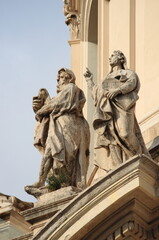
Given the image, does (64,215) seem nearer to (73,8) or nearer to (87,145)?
(87,145)

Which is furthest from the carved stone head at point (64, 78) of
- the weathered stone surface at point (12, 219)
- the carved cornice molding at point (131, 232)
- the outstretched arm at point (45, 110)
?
the carved cornice molding at point (131, 232)

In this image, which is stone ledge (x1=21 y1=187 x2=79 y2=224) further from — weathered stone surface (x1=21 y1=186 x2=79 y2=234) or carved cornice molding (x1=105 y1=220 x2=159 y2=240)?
carved cornice molding (x1=105 y1=220 x2=159 y2=240)

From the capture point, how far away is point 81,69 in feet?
79.7

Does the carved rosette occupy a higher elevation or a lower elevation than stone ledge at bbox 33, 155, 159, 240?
higher

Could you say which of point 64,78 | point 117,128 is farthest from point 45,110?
point 117,128

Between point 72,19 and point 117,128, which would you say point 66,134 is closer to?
point 117,128

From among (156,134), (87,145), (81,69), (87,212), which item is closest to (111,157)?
(87,145)

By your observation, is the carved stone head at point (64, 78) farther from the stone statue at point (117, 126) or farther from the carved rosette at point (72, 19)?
the carved rosette at point (72, 19)

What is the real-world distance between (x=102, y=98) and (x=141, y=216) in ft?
6.77

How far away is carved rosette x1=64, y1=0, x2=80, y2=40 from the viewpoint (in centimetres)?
2505

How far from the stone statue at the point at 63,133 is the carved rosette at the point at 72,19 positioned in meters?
6.81

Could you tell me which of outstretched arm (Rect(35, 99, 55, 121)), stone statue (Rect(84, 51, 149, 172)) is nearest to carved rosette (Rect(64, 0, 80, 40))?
outstretched arm (Rect(35, 99, 55, 121))

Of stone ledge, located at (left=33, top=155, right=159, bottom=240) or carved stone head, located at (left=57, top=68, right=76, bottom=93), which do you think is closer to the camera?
stone ledge, located at (left=33, top=155, right=159, bottom=240)

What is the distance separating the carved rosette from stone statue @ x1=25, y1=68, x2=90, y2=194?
22.3 ft
